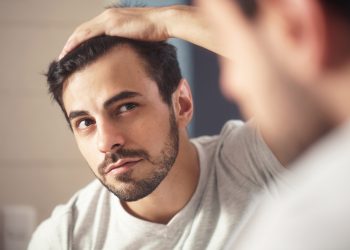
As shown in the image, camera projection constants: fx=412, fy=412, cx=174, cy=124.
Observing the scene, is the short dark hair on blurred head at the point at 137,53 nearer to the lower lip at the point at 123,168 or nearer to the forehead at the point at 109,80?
the forehead at the point at 109,80

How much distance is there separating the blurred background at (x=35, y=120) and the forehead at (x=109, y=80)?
0.06m

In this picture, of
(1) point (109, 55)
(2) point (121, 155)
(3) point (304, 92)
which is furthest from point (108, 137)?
(3) point (304, 92)

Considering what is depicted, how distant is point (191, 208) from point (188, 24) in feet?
1.03

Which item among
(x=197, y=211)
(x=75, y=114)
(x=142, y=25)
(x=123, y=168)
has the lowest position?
(x=197, y=211)

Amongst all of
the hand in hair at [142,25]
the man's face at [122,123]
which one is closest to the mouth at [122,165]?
the man's face at [122,123]

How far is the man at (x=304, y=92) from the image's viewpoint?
358 mm

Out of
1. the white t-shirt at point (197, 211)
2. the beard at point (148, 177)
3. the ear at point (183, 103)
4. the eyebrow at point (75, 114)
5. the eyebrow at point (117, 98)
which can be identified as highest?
the eyebrow at point (117, 98)

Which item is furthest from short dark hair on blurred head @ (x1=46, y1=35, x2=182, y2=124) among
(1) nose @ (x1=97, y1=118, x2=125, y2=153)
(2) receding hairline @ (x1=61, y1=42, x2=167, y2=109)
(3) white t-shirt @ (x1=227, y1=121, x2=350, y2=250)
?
(3) white t-shirt @ (x1=227, y1=121, x2=350, y2=250)

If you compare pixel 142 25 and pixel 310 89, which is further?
pixel 142 25

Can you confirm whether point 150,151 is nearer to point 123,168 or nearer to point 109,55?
point 123,168

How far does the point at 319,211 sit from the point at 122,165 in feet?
1.30

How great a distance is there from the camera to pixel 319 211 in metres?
0.36

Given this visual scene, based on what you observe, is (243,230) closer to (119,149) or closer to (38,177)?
(119,149)

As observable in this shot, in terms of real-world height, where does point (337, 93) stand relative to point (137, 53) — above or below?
below
